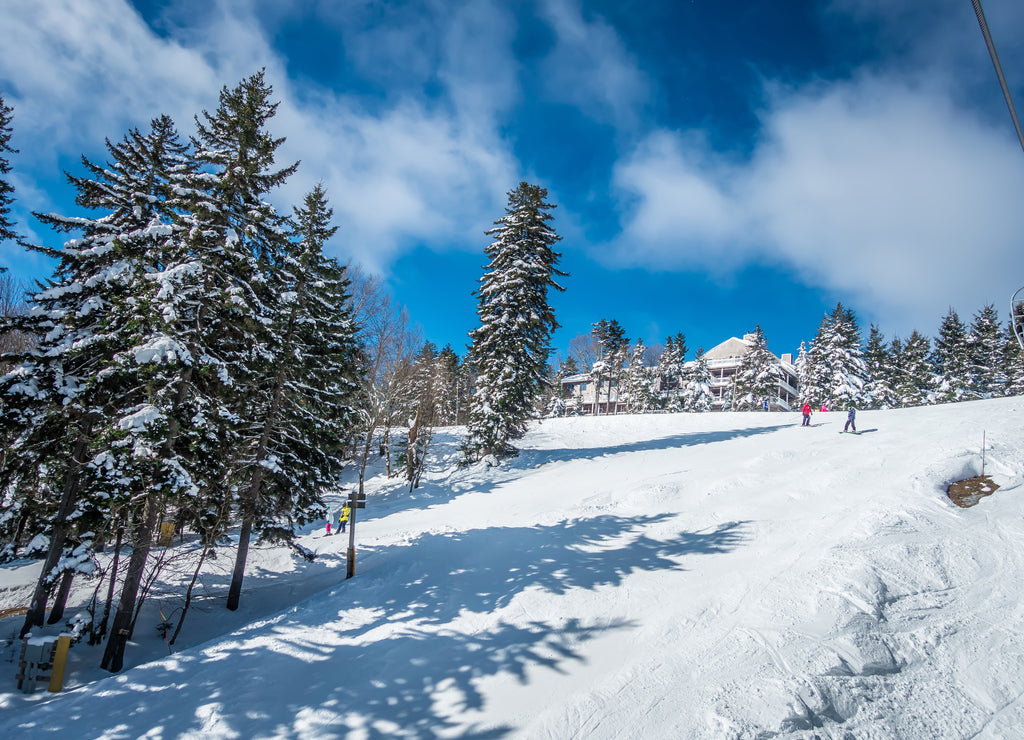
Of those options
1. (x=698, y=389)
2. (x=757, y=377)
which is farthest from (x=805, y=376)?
(x=698, y=389)

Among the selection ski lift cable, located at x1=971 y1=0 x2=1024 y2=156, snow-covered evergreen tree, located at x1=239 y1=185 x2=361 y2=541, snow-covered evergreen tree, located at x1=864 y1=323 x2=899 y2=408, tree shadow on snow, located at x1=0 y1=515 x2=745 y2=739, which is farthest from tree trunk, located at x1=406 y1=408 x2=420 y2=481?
snow-covered evergreen tree, located at x1=864 y1=323 x2=899 y2=408

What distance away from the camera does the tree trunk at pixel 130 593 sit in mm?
9586

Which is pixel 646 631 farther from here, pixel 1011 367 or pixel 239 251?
pixel 1011 367

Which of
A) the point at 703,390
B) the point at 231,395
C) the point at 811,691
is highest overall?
the point at 703,390

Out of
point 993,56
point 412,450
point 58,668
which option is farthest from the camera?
point 412,450

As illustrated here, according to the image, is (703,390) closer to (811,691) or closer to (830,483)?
(830,483)

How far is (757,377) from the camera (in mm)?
45625

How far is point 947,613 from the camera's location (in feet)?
22.2

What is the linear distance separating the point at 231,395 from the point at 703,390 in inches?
2015

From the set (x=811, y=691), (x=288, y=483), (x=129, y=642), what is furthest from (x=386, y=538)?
(x=811, y=691)

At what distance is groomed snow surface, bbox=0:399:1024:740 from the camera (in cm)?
527

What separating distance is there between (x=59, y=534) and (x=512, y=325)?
→ 694 inches

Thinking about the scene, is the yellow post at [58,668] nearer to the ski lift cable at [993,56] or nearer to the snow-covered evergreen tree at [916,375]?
the ski lift cable at [993,56]

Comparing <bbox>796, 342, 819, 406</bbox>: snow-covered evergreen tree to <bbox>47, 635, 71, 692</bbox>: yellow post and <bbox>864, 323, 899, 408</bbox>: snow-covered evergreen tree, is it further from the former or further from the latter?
<bbox>47, 635, 71, 692</bbox>: yellow post
